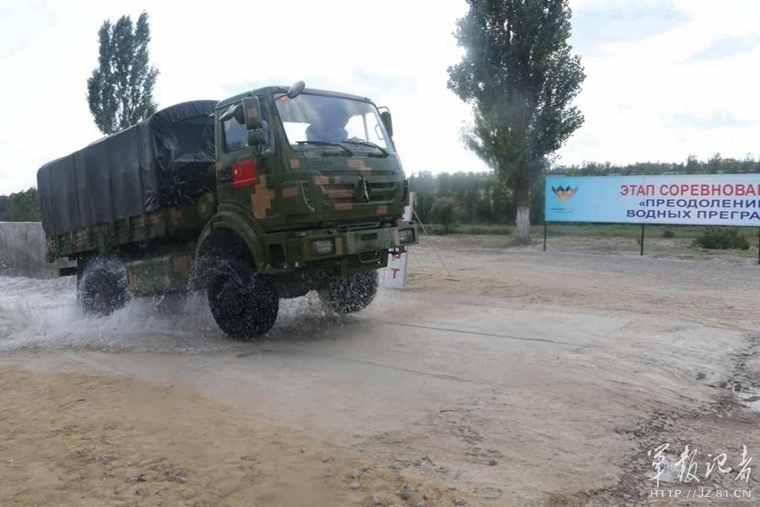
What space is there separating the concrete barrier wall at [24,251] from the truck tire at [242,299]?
35.9 feet

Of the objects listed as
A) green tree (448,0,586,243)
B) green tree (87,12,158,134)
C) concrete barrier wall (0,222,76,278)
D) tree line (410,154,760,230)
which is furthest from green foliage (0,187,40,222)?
green tree (448,0,586,243)

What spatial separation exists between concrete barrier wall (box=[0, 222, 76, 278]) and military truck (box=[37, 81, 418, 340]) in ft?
27.9

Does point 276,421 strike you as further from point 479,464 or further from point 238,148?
point 238,148

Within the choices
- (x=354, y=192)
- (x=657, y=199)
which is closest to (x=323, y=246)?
(x=354, y=192)

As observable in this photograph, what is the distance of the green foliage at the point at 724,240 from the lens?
19344 mm

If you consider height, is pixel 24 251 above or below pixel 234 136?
below

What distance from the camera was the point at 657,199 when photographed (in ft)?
54.2

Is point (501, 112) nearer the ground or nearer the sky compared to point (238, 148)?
nearer the sky

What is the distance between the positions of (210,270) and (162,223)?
1364mm

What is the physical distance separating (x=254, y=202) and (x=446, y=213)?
2157cm

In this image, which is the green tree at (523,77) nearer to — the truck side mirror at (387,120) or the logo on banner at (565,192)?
the logo on banner at (565,192)

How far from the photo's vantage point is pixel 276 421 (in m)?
5.23

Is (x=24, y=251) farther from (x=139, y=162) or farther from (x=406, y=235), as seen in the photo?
(x=406, y=235)

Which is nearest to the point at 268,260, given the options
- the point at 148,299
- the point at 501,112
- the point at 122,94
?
the point at 148,299
